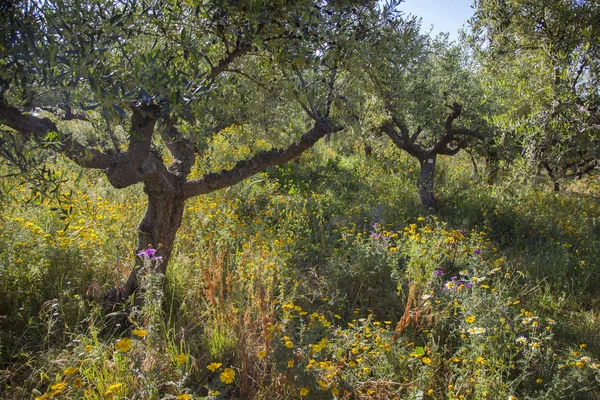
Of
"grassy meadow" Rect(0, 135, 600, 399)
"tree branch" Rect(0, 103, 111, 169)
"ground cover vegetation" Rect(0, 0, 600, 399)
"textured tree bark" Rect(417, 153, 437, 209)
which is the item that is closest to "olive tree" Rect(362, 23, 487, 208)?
"textured tree bark" Rect(417, 153, 437, 209)

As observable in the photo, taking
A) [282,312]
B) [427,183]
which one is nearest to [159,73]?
[282,312]

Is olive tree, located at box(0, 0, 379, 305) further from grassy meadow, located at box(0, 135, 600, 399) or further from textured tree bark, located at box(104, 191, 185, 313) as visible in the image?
grassy meadow, located at box(0, 135, 600, 399)

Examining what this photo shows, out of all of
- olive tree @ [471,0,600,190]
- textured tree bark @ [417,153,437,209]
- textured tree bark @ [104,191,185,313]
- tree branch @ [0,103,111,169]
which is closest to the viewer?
tree branch @ [0,103,111,169]

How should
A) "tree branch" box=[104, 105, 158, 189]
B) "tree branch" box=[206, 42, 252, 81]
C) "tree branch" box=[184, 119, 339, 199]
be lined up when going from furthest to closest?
"tree branch" box=[184, 119, 339, 199] → "tree branch" box=[206, 42, 252, 81] → "tree branch" box=[104, 105, 158, 189]

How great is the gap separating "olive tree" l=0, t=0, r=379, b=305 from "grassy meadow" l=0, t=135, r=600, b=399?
47 centimetres

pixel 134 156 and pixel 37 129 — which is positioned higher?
pixel 37 129

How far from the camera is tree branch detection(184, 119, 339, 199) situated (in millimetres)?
3812

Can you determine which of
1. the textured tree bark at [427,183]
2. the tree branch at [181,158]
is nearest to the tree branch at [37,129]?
the tree branch at [181,158]

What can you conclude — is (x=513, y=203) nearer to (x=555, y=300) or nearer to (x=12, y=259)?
(x=555, y=300)

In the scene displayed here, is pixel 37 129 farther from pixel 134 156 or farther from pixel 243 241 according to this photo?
pixel 243 241

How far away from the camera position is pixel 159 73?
8.20ft

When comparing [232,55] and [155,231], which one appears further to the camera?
[155,231]

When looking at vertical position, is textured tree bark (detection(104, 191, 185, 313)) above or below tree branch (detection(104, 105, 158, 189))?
below

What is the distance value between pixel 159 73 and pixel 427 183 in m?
6.65
